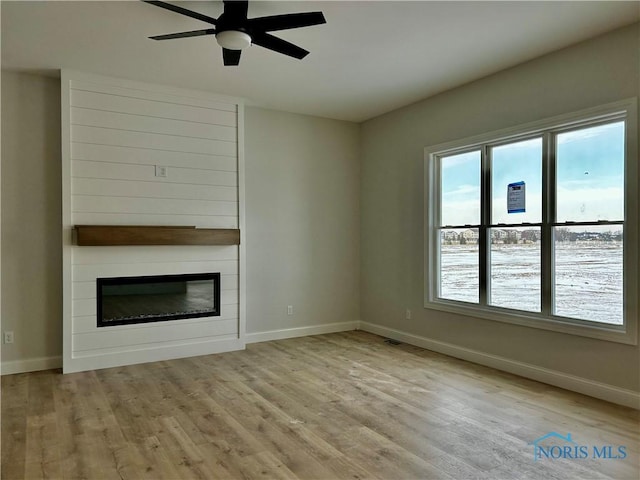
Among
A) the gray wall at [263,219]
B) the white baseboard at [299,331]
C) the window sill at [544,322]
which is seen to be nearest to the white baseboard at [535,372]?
the window sill at [544,322]

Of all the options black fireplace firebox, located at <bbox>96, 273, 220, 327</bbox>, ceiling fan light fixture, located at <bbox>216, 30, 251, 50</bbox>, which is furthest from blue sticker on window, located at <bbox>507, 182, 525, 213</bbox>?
black fireplace firebox, located at <bbox>96, 273, 220, 327</bbox>

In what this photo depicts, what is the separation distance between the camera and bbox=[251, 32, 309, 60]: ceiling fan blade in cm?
309

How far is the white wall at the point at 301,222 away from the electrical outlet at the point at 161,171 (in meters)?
1.04

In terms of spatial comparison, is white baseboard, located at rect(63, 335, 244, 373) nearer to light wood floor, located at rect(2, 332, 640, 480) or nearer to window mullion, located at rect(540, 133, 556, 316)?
light wood floor, located at rect(2, 332, 640, 480)

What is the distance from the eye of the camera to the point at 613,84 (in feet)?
11.5

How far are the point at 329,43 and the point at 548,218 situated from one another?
2.46 meters

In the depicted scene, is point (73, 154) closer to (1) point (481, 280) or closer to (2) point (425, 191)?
(2) point (425, 191)

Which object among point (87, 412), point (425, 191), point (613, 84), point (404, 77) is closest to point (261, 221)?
point (425, 191)

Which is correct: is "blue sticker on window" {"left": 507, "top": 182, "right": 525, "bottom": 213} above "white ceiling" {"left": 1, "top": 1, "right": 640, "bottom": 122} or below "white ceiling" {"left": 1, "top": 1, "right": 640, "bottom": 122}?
below

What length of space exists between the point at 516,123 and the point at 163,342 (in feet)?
13.9

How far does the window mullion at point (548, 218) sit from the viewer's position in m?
3.95

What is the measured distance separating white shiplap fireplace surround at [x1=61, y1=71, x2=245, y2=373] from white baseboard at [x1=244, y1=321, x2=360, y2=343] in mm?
334

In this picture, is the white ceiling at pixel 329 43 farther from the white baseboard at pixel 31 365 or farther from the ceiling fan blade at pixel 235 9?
the white baseboard at pixel 31 365

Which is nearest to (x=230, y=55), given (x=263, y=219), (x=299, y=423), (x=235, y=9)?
(x=235, y=9)
